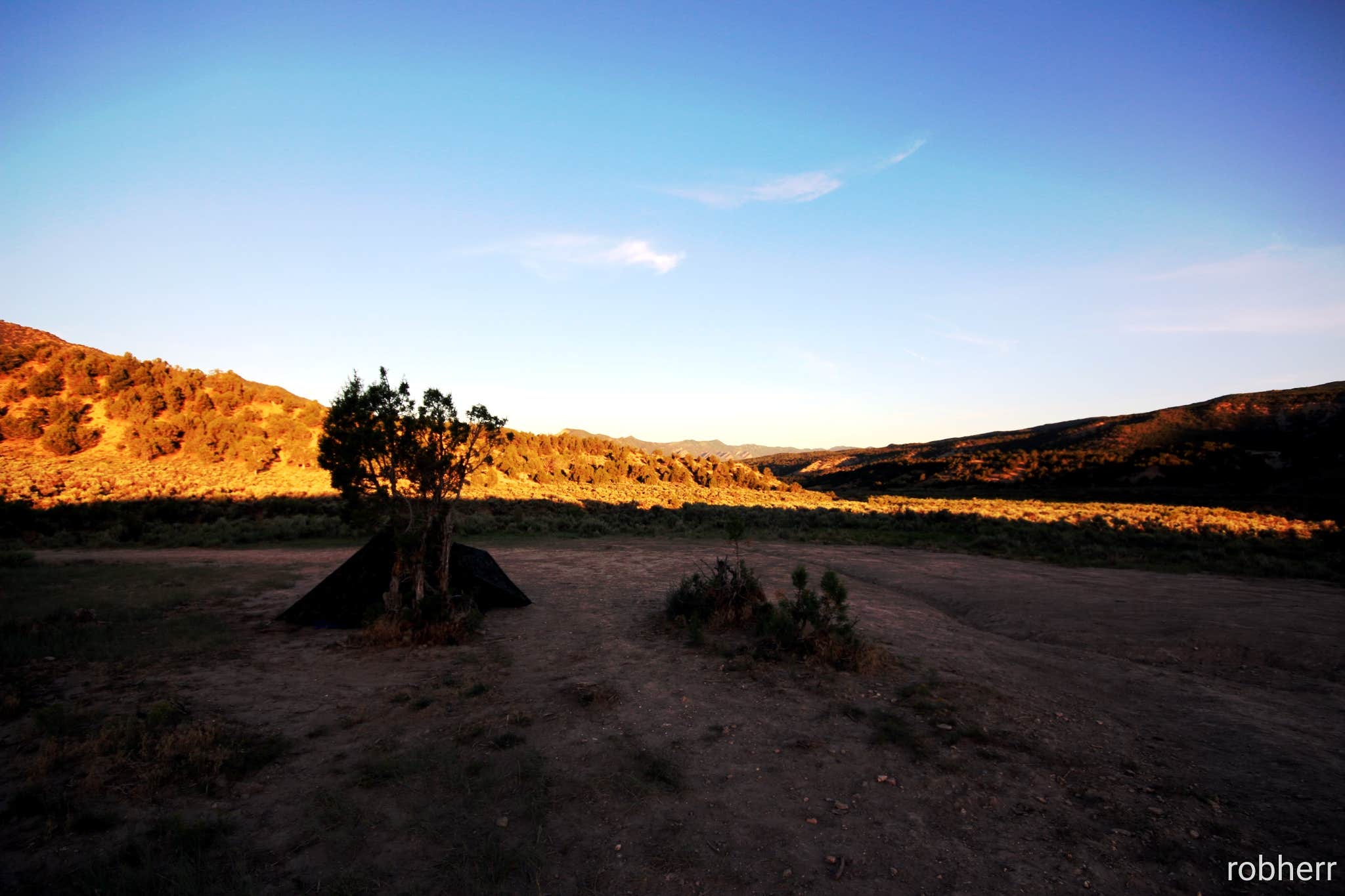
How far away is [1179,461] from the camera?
143 feet

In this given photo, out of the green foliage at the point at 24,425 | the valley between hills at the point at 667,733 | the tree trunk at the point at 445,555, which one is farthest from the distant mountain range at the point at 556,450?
the tree trunk at the point at 445,555

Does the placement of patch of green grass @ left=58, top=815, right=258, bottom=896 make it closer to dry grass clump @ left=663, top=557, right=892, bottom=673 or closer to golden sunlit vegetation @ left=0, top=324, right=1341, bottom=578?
dry grass clump @ left=663, top=557, right=892, bottom=673

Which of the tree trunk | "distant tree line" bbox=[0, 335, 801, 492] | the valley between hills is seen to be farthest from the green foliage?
the tree trunk

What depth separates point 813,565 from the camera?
16.9 metres

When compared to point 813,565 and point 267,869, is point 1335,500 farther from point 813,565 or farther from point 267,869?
point 267,869

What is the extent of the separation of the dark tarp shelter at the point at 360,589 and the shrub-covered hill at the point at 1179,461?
4008 cm

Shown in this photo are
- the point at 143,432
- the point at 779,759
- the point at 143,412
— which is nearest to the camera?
the point at 779,759

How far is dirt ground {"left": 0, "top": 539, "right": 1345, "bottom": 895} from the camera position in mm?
3576

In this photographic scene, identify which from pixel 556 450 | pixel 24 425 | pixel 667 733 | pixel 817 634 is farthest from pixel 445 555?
pixel 556 450

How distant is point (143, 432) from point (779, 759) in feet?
152

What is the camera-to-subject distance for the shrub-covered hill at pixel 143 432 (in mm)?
29359

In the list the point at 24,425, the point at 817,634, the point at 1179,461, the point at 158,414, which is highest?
the point at 158,414

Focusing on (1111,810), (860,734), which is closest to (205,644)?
(860,734)

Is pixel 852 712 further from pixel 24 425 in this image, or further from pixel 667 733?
pixel 24 425
